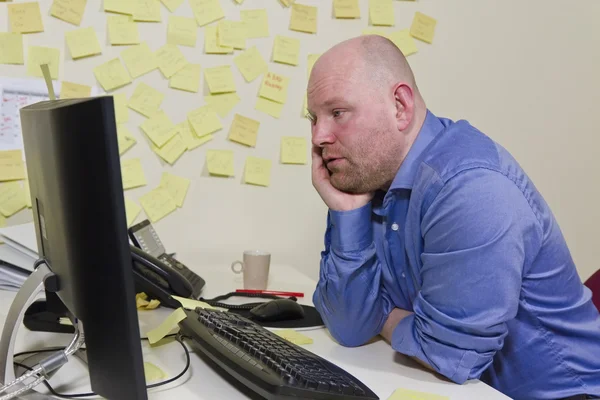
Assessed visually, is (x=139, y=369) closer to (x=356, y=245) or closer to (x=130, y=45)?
(x=356, y=245)

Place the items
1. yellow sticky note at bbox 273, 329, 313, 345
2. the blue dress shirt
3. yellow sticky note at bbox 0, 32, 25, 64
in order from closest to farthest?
the blue dress shirt, yellow sticky note at bbox 273, 329, 313, 345, yellow sticky note at bbox 0, 32, 25, 64

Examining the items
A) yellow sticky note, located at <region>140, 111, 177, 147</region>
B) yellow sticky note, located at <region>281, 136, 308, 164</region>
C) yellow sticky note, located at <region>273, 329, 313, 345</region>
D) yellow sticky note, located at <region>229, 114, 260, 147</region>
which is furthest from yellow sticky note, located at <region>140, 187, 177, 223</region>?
yellow sticky note, located at <region>273, 329, 313, 345</region>

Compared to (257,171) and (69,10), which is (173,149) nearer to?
(257,171)

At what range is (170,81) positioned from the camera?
1734 millimetres

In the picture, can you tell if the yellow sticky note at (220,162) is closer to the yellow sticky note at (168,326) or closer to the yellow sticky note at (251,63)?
the yellow sticky note at (251,63)

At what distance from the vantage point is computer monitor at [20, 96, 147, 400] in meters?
0.55

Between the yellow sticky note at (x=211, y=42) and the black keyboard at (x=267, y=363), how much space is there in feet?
3.28

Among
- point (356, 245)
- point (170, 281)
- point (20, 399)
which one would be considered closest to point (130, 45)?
point (170, 281)

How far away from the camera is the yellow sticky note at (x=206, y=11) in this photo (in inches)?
68.2

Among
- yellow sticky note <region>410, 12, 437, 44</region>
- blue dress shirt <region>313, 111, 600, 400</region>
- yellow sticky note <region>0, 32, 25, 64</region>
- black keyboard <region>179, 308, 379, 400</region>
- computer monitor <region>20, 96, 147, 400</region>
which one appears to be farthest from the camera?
yellow sticky note <region>410, 12, 437, 44</region>

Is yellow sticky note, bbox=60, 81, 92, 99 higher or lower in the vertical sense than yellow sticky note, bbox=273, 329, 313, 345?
higher

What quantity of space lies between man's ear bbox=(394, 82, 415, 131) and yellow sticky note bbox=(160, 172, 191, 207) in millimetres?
825

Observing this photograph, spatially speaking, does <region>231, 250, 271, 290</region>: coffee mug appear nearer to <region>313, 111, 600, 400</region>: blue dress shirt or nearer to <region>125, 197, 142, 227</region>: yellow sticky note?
<region>313, 111, 600, 400</region>: blue dress shirt

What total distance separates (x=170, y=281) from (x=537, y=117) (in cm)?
146
